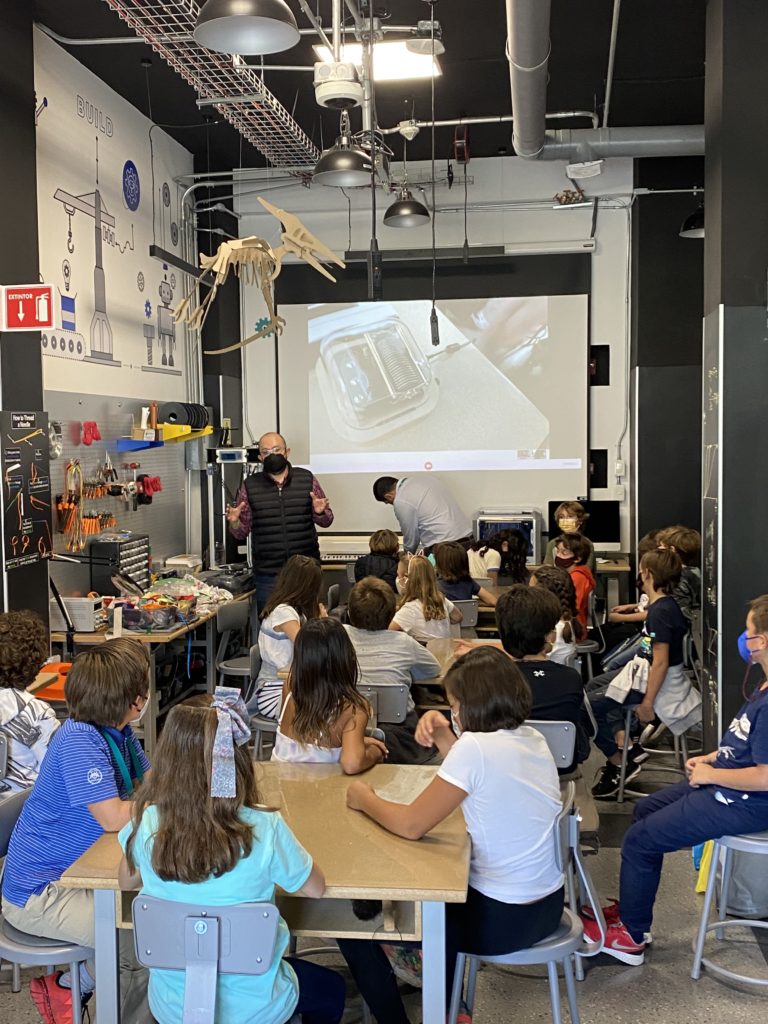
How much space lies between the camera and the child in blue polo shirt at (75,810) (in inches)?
100

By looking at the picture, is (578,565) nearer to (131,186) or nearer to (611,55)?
(611,55)

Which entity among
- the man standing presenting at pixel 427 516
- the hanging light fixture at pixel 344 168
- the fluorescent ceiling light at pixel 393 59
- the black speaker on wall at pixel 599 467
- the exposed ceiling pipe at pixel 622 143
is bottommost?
the man standing presenting at pixel 427 516

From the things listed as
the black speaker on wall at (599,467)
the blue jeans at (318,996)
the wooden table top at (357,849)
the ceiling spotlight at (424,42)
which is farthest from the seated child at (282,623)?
the black speaker on wall at (599,467)

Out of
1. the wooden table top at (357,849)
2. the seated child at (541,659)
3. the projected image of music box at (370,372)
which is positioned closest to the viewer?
the wooden table top at (357,849)

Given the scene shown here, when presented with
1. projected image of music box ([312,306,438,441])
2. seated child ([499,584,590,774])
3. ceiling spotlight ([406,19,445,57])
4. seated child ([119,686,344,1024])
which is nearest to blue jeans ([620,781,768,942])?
seated child ([499,584,590,774])

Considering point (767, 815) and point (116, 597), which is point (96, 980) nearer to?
point (767, 815)

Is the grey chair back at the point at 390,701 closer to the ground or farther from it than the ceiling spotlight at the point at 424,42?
closer to the ground

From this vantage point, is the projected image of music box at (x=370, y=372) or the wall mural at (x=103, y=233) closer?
the wall mural at (x=103, y=233)

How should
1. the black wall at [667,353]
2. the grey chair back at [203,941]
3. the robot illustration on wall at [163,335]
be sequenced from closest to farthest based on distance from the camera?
the grey chair back at [203,941] < the robot illustration on wall at [163,335] < the black wall at [667,353]

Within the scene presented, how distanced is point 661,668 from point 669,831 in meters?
1.31

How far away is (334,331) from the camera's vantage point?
28.9 ft

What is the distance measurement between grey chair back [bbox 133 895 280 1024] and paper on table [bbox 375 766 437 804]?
65cm

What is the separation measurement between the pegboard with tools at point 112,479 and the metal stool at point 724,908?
3.90 meters

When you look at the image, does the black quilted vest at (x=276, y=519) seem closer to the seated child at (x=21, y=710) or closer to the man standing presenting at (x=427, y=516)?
the man standing presenting at (x=427, y=516)
